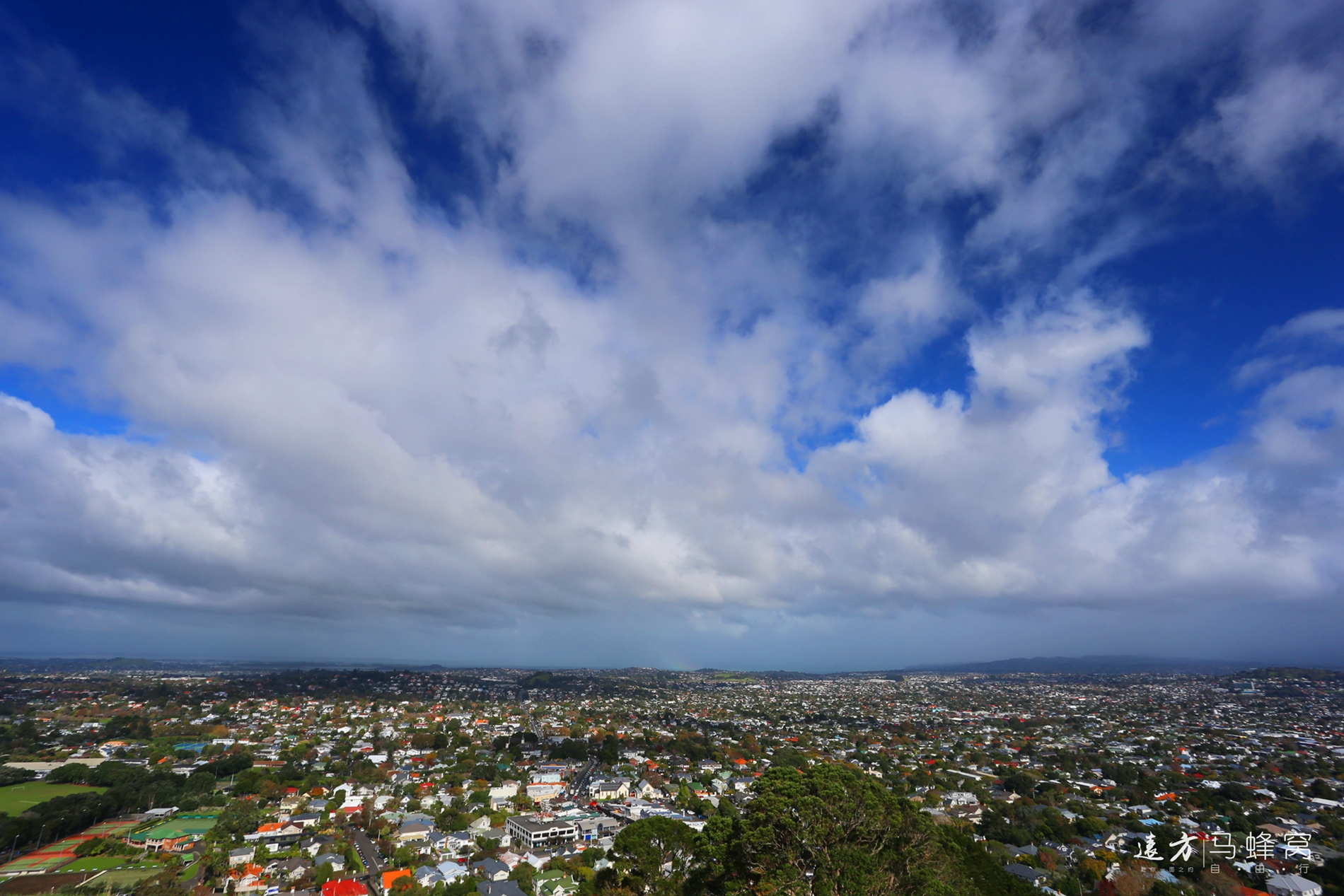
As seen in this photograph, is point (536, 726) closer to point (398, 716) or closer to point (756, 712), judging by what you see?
point (398, 716)

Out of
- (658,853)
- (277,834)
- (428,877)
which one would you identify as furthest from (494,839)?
(658,853)

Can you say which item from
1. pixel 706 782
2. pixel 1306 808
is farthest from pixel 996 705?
pixel 706 782

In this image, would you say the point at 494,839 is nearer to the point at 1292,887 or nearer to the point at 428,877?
the point at 428,877

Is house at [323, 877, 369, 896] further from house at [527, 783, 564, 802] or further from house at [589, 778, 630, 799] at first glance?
house at [589, 778, 630, 799]

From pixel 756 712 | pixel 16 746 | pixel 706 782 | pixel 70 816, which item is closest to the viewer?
pixel 70 816

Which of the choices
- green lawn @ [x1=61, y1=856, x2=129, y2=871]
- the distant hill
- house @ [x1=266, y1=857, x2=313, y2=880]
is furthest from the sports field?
the distant hill

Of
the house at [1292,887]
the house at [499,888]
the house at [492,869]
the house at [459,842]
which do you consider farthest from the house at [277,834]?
the house at [1292,887]
